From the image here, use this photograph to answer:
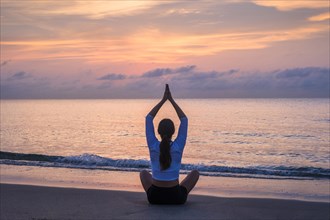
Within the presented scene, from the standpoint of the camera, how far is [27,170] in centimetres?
1784

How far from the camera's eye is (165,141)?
820 cm

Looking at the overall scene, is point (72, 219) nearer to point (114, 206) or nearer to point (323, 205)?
point (114, 206)

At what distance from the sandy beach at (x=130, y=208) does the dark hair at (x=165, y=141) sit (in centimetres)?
90

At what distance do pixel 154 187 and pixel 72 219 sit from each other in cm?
158

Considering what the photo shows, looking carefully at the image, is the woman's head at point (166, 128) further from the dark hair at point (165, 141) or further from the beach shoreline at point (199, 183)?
the beach shoreline at point (199, 183)

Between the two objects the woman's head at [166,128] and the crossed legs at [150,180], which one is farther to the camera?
the crossed legs at [150,180]

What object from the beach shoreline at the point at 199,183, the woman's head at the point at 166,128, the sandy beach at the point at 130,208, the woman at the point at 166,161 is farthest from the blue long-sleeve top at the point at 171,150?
the beach shoreline at the point at 199,183

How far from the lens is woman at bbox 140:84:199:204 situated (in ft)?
27.0

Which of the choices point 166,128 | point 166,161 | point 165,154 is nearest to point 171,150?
point 165,154

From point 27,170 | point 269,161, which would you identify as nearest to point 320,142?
point 269,161

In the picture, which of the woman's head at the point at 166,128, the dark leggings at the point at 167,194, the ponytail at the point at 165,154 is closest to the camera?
the woman's head at the point at 166,128

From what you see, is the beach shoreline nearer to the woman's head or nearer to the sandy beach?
the sandy beach

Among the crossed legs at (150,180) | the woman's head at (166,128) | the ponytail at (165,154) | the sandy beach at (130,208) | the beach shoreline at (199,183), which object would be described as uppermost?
the woman's head at (166,128)

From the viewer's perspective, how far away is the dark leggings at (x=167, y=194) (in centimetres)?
897
